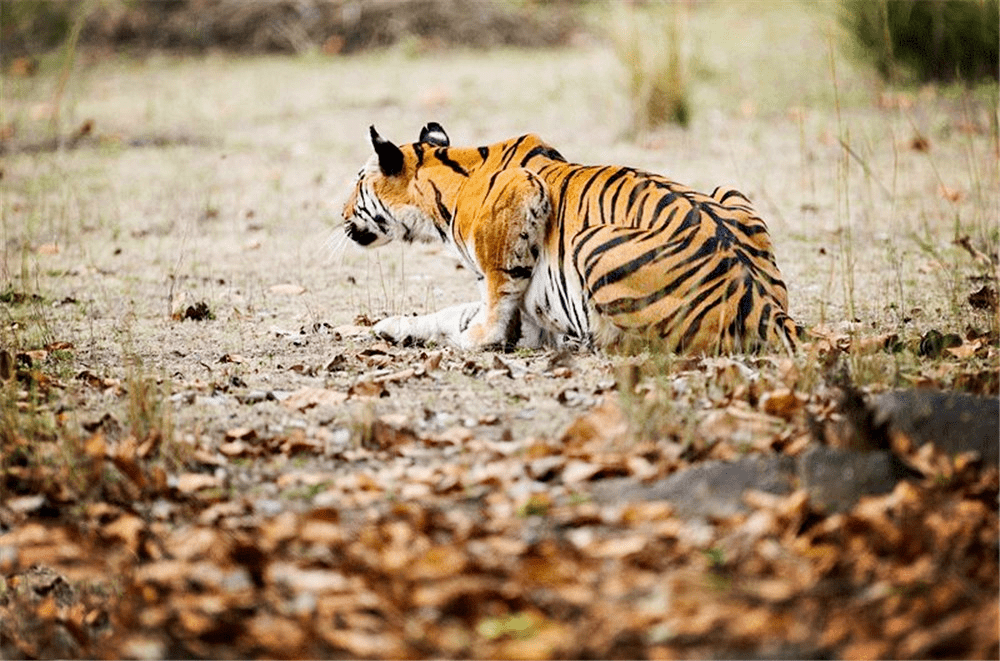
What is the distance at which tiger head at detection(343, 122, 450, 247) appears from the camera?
6664 mm

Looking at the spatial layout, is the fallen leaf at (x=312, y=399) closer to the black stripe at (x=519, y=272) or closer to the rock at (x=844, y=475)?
the black stripe at (x=519, y=272)

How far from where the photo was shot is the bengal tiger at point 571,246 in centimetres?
562

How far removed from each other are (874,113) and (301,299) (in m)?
6.53

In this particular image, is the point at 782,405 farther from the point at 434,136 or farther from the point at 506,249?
the point at 434,136

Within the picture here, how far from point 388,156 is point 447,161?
283 mm

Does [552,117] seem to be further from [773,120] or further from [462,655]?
[462,655]

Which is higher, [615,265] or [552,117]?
[552,117]

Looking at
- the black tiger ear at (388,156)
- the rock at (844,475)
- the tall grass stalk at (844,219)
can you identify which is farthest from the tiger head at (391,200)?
the rock at (844,475)

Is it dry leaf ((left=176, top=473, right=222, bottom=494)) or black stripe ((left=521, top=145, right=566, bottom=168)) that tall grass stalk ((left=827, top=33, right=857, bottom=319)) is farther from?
dry leaf ((left=176, top=473, right=222, bottom=494))

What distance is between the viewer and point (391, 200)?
671cm

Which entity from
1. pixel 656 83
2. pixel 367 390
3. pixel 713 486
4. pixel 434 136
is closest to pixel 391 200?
pixel 434 136

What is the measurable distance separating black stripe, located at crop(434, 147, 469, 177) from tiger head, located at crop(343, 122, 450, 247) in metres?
0.10

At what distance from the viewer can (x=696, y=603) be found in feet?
10.8

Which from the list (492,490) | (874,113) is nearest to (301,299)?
(492,490)
